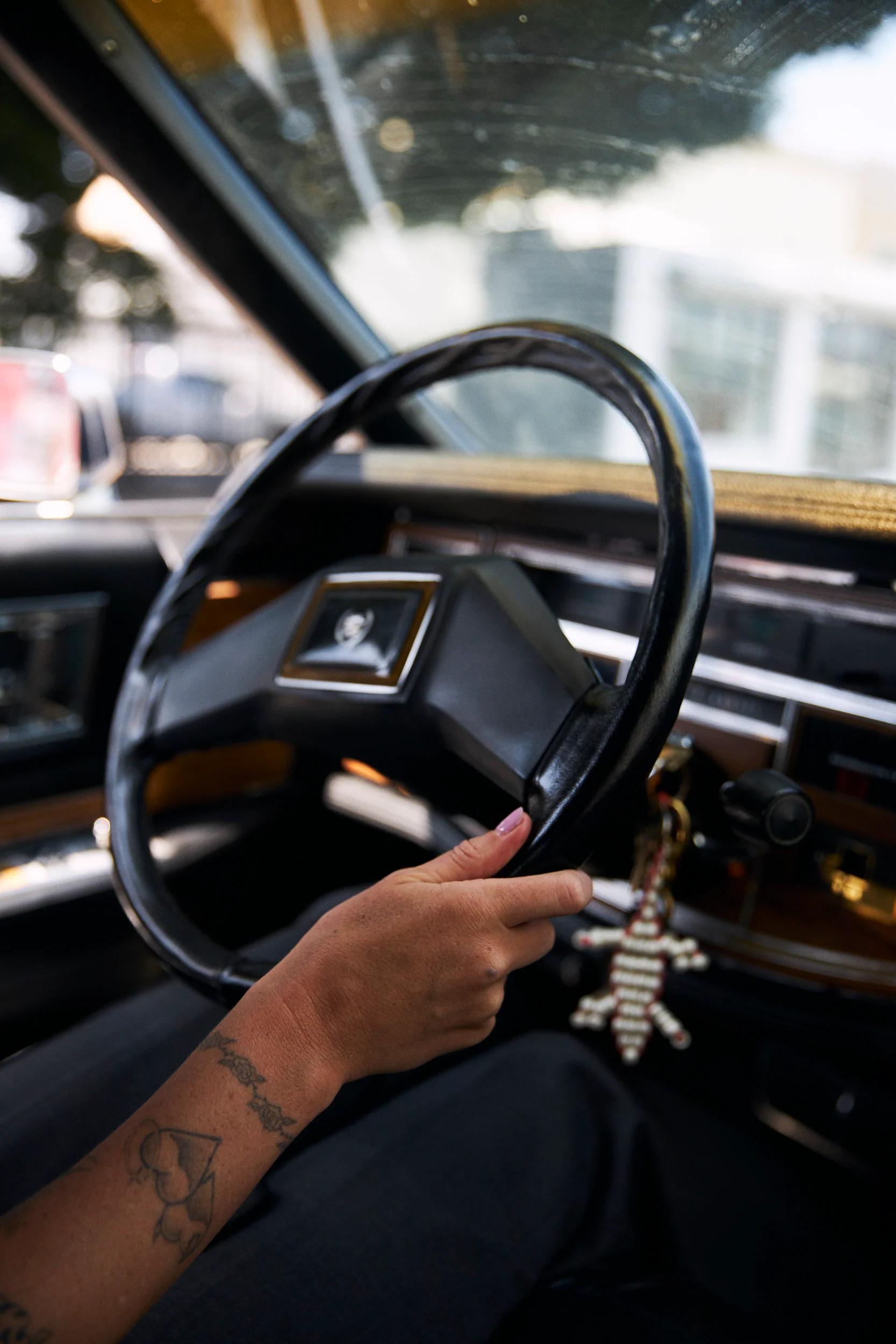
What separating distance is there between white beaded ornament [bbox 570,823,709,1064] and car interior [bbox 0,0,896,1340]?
21 millimetres

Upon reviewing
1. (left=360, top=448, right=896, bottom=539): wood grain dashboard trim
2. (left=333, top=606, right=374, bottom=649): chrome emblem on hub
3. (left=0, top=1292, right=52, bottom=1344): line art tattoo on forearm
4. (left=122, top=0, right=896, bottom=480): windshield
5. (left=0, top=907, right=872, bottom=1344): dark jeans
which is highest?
(left=122, top=0, right=896, bottom=480): windshield

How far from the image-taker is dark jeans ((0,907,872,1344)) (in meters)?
0.67

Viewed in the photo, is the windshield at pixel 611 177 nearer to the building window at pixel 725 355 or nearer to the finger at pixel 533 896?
the building window at pixel 725 355

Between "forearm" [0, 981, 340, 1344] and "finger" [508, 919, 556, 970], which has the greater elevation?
"finger" [508, 919, 556, 970]

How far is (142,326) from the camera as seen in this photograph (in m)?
6.45

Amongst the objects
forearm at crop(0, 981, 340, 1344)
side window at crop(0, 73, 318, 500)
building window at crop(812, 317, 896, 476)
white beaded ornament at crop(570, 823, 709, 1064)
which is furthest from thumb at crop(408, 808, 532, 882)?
side window at crop(0, 73, 318, 500)

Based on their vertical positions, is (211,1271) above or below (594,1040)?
above

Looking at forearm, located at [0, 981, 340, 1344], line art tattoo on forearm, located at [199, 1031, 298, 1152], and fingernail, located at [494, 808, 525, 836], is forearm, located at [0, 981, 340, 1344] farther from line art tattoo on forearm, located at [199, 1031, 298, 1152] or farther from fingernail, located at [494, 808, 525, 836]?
fingernail, located at [494, 808, 525, 836]

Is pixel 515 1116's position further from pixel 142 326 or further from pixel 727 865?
pixel 142 326

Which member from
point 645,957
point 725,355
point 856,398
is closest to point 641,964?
point 645,957

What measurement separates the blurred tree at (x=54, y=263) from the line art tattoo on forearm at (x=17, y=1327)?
6.00 meters

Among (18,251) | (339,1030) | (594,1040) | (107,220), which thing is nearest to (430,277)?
(107,220)

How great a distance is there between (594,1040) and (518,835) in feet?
2.89

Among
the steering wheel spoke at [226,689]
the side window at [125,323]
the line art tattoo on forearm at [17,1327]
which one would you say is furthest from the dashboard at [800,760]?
the side window at [125,323]
